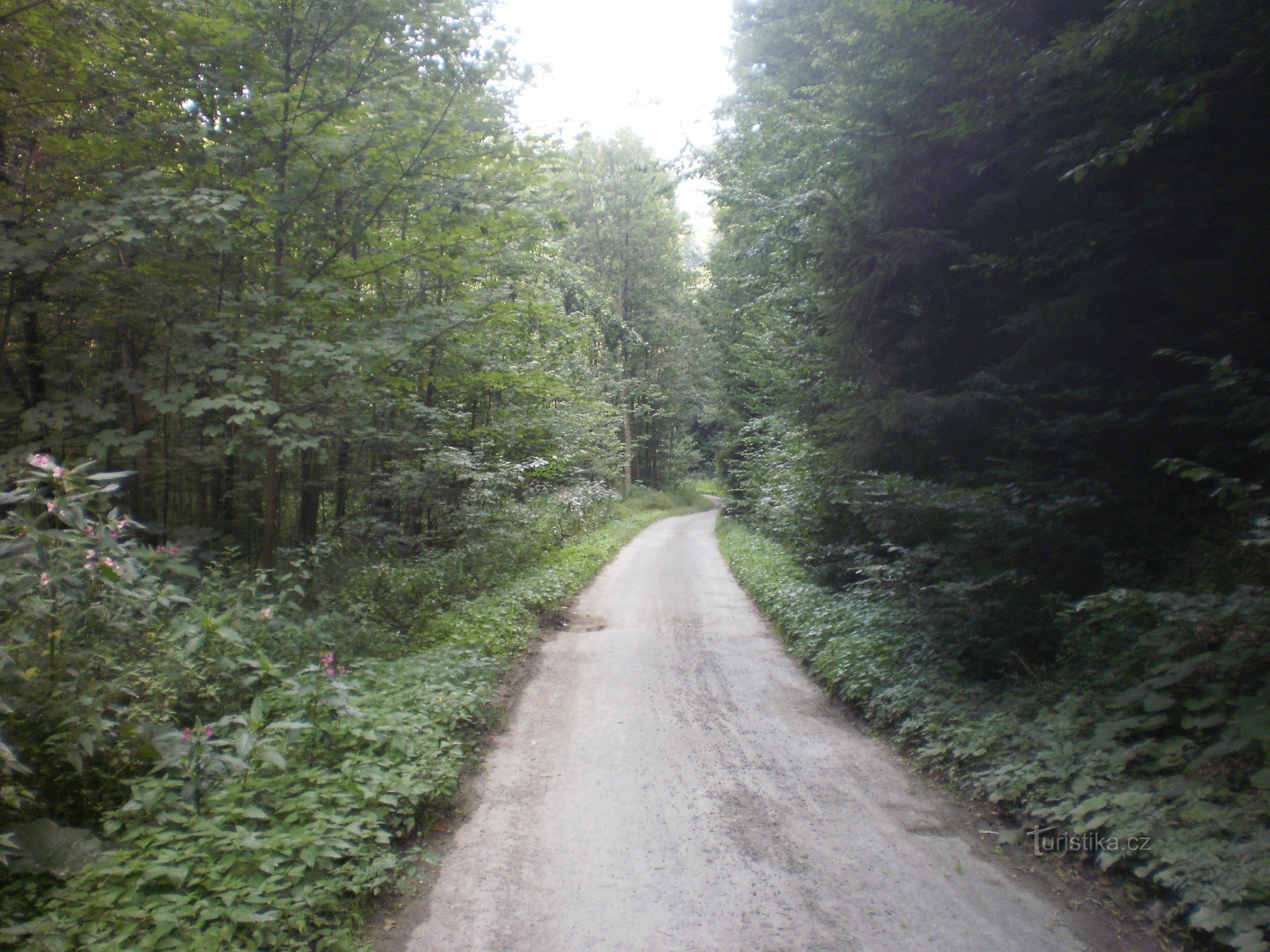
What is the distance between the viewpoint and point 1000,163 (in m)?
6.05

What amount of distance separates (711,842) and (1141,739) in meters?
2.65

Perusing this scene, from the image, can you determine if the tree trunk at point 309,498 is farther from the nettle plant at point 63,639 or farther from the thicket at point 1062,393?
the thicket at point 1062,393

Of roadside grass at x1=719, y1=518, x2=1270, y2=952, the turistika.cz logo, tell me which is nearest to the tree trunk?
roadside grass at x1=719, y1=518, x2=1270, y2=952

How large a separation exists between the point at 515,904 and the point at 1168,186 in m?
6.57

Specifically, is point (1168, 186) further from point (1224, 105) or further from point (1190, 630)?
point (1190, 630)

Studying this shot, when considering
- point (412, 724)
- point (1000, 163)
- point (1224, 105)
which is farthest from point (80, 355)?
point (1224, 105)

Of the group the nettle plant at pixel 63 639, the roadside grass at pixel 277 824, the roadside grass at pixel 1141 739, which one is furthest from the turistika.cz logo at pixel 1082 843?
the nettle plant at pixel 63 639

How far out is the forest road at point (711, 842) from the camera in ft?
10.5

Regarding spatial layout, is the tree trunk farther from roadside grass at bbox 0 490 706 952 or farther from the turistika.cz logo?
the turistika.cz logo

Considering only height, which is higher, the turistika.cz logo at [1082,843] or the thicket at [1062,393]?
the thicket at [1062,393]

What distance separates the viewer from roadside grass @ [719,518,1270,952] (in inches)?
121

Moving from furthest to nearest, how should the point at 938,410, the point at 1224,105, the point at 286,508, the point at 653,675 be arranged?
the point at 286,508, the point at 653,675, the point at 938,410, the point at 1224,105

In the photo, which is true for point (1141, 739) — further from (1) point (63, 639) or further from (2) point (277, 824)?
(1) point (63, 639)

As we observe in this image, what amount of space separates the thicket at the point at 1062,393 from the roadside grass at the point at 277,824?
367cm
